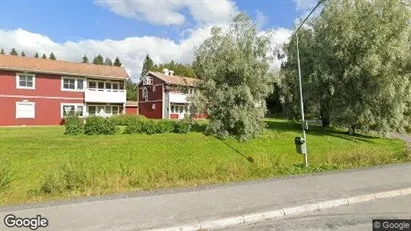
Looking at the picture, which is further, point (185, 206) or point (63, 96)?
point (63, 96)

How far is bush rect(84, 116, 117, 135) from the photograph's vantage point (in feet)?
60.8

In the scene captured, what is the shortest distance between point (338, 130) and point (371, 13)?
1005 cm

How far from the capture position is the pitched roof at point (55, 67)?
94.0 feet

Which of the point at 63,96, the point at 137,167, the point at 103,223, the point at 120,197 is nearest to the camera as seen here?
the point at 103,223

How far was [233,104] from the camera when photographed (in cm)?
2012

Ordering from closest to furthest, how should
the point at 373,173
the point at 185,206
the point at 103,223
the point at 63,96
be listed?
1. the point at 103,223
2. the point at 185,206
3. the point at 373,173
4. the point at 63,96

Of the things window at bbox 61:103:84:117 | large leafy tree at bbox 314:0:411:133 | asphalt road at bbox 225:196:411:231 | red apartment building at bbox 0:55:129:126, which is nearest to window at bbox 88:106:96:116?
red apartment building at bbox 0:55:129:126

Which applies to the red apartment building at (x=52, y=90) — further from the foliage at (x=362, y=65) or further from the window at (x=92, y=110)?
the foliage at (x=362, y=65)

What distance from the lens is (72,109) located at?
32125 millimetres

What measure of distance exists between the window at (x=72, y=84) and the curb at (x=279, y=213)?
29108 millimetres

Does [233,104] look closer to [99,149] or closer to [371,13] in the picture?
[99,149]

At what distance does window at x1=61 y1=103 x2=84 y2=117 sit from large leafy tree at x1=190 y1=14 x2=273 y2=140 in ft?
53.0

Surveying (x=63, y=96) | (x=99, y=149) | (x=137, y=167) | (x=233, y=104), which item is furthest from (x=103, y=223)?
(x=63, y=96)

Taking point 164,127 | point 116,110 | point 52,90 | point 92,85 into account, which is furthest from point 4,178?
point 116,110
